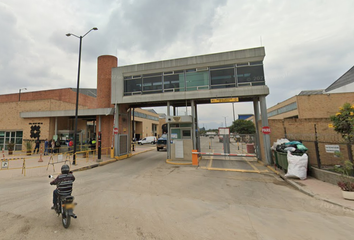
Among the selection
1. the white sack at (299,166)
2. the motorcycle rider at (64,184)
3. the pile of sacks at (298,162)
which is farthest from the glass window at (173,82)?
the motorcycle rider at (64,184)

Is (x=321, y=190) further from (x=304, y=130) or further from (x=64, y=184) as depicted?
(x=64, y=184)

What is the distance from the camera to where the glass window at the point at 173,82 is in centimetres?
1421

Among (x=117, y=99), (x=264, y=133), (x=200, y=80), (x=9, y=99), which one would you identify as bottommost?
(x=264, y=133)

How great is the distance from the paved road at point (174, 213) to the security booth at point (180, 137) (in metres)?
5.80

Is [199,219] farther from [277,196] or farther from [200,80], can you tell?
[200,80]

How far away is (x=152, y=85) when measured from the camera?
14898 mm

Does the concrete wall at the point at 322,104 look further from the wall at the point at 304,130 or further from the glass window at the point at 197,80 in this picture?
the glass window at the point at 197,80

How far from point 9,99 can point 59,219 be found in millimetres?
51790

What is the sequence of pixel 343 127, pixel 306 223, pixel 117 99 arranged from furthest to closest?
pixel 117 99 < pixel 343 127 < pixel 306 223

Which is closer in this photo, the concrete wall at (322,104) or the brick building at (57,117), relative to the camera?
the brick building at (57,117)

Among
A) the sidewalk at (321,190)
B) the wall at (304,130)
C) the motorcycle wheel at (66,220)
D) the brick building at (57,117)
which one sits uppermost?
the brick building at (57,117)

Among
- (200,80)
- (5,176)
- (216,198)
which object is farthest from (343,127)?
(5,176)

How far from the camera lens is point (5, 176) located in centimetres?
888

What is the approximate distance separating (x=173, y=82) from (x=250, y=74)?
6.40 metres
